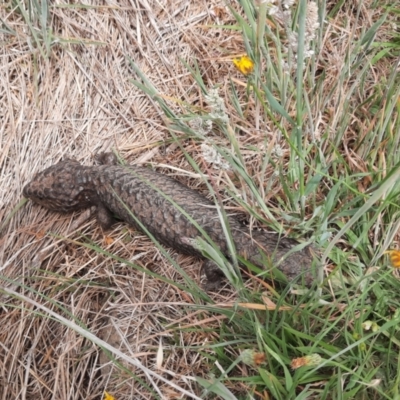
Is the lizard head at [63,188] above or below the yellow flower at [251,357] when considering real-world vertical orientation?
above

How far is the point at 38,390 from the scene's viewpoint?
309 cm

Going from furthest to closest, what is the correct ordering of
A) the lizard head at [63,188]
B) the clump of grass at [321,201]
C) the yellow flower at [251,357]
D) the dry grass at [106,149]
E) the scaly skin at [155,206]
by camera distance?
the lizard head at [63,188] < the dry grass at [106,149] < the scaly skin at [155,206] < the clump of grass at [321,201] < the yellow flower at [251,357]

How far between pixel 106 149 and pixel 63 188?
335 mm

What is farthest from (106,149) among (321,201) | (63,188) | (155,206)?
(321,201)

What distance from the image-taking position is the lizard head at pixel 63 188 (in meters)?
3.37

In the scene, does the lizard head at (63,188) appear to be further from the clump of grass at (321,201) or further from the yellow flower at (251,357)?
the yellow flower at (251,357)

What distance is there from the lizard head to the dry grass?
7cm

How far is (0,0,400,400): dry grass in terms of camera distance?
3.02m

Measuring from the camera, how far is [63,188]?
345 centimetres

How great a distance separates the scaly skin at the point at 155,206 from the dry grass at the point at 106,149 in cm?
8

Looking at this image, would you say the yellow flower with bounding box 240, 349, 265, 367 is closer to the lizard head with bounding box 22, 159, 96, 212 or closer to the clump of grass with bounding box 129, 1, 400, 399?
the clump of grass with bounding box 129, 1, 400, 399

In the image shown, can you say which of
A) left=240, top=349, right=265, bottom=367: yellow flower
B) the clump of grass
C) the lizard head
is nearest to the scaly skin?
the lizard head

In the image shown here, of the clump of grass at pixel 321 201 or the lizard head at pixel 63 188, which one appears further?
the lizard head at pixel 63 188

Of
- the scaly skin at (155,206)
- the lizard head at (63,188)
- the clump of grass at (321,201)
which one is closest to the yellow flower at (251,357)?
the clump of grass at (321,201)
